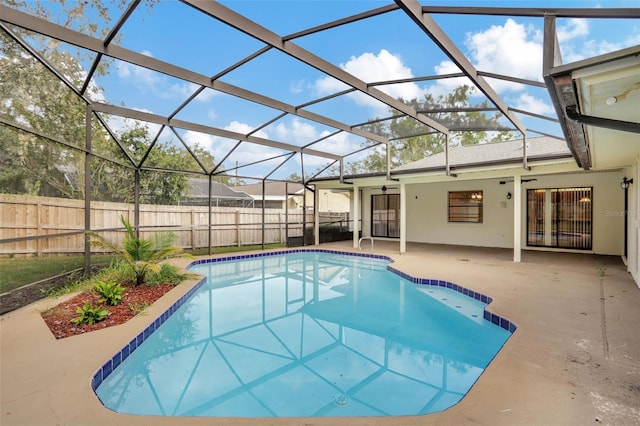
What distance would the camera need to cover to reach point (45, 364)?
290cm

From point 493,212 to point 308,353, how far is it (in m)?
10.1

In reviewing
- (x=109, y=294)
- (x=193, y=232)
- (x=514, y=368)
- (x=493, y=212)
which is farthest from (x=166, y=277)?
(x=493, y=212)

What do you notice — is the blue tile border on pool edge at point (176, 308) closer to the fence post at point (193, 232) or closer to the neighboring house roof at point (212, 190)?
the fence post at point (193, 232)

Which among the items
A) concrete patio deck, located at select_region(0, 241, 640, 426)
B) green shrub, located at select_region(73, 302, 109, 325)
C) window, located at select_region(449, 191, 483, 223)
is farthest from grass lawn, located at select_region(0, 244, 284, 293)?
window, located at select_region(449, 191, 483, 223)

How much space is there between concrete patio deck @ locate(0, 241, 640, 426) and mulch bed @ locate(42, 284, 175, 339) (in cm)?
15

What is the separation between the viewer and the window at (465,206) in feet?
38.7

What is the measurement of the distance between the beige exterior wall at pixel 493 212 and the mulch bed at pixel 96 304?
9172 millimetres

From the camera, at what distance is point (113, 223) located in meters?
7.39

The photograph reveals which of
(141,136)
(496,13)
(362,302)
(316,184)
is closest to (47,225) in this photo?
(362,302)

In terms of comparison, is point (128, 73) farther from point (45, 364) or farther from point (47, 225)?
point (45, 364)

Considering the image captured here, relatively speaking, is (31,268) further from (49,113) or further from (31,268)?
(49,113)

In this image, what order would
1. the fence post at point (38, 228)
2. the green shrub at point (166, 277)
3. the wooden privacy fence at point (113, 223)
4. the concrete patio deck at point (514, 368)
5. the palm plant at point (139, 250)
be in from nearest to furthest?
1. the concrete patio deck at point (514, 368)
2. the wooden privacy fence at point (113, 223)
3. the fence post at point (38, 228)
4. the palm plant at point (139, 250)
5. the green shrub at point (166, 277)

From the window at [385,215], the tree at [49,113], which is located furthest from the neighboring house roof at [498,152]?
the tree at [49,113]

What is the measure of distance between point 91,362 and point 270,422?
2006 millimetres
